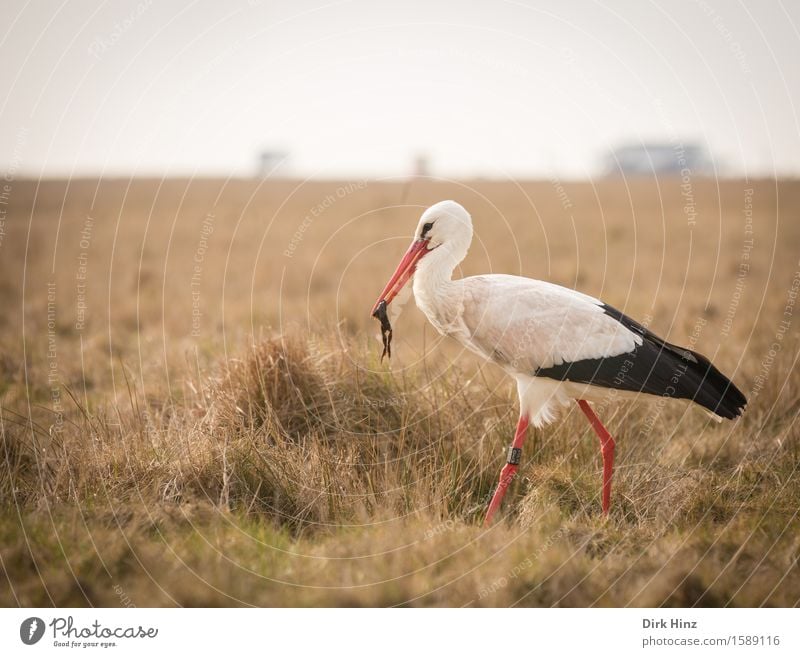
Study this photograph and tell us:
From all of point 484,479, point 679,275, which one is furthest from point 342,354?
point 679,275

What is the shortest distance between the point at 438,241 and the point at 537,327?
1.06 meters

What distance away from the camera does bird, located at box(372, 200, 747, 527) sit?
5.45 metres

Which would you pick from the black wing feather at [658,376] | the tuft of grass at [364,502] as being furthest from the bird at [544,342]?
the tuft of grass at [364,502]

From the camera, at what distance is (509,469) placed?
5410 millimetres

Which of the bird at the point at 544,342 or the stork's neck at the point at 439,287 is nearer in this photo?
the bird at the point at 544,342

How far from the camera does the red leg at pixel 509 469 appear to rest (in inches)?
204

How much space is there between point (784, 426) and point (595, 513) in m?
2.62

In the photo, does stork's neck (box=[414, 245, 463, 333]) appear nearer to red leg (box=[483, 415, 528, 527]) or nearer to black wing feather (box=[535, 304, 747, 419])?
black wing feather (box=[535, 304, 747, 419])

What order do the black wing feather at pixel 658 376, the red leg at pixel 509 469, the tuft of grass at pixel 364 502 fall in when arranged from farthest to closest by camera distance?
the black wing feather at pixel 658 376 < the red leg at pixel 509 469 < the tuft of grass at pixel 364 502

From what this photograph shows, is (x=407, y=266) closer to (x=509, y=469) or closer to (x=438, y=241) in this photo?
(x=438, y=241)

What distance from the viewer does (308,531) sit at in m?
4.90

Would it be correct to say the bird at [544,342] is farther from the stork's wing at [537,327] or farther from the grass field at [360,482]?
the grass field at [360,482]
